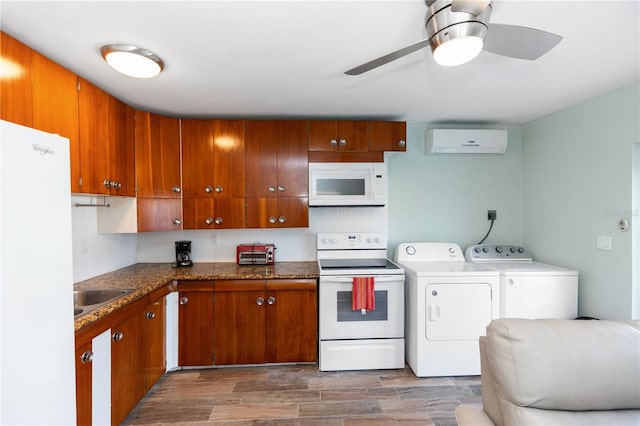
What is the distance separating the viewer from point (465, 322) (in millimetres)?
2551

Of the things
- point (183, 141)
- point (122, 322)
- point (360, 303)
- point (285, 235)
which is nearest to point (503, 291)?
point (360, 303)

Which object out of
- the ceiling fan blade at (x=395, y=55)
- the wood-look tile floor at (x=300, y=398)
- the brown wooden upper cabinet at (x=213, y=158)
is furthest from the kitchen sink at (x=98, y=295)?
the ceiling fan blade at (x=395, y=55)

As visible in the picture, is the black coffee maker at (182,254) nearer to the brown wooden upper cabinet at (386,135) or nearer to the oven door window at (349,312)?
the oven door window at (349,312)

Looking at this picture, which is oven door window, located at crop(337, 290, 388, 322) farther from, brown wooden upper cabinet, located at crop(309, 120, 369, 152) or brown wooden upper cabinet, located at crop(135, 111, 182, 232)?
brown wooden upper cabinet, located at crop(135, 111, 182, 232)

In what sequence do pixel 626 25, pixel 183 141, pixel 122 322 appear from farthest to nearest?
pixel 183 141 → pixel 122 322 → pixel 626 25

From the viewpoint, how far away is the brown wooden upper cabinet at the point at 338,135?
2852mm

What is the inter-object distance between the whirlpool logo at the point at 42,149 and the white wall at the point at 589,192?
3.35 m

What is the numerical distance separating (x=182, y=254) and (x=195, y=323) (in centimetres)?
73

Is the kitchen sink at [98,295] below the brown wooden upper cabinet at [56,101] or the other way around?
below

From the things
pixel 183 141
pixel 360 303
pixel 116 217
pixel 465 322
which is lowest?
pixel 465 322

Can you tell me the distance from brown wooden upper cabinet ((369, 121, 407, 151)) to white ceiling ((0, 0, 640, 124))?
15cm

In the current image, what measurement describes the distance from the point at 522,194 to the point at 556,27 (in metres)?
2.17

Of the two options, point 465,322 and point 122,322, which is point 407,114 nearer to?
point 465,322

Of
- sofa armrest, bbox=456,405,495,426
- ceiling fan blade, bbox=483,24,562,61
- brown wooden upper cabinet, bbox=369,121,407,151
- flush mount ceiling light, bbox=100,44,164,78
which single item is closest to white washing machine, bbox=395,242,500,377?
brown wooden upper cabinet, bbox=369,121,407,151
